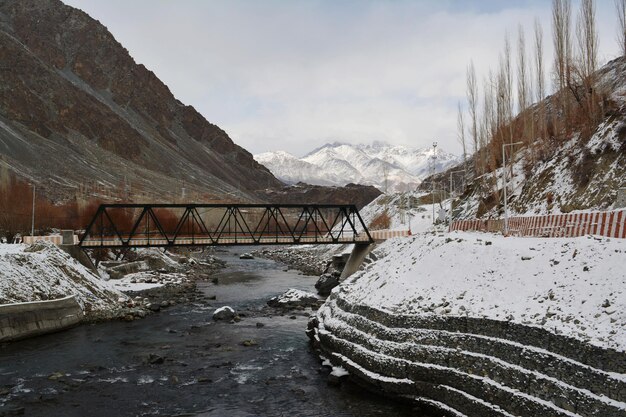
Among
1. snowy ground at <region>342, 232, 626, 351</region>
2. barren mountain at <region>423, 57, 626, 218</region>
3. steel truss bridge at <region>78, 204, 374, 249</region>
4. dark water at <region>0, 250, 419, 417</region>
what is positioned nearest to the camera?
snowy ground at <region>342, 232, 626, 351</region>

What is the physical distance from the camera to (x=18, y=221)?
73.4m

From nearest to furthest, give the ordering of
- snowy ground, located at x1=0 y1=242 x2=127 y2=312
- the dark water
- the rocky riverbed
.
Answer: the dark water
snowy ground, located at x1=0 y1=242 x2=127 y2=312
the rocky riverbed

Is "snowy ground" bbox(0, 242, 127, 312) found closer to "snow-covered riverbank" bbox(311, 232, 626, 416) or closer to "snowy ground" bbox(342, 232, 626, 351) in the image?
"snow-covered riverbank" bbox(311, 232, 626, 416)

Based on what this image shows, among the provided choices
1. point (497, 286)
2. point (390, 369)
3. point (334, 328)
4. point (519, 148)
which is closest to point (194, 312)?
point (334, 328)

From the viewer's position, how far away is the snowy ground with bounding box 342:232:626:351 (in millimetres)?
18188

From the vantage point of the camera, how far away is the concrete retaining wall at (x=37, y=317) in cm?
3156

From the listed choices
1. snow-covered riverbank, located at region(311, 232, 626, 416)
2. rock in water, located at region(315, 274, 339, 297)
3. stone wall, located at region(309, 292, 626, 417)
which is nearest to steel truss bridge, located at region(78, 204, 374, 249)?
rock in water, located at region(315, 274, 339, 297)

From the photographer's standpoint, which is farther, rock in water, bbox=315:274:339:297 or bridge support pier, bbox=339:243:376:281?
bridge support pier, bbox=339:243:376:281

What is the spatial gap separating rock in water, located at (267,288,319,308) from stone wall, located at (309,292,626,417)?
17637 mm

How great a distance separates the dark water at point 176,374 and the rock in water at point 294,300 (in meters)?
5.92

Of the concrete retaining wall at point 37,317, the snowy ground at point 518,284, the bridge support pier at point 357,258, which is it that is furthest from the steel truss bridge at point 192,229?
the snowy ground at point 518,284

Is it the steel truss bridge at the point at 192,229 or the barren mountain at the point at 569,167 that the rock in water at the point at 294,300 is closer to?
the steel truss bridge at the point at 192,229

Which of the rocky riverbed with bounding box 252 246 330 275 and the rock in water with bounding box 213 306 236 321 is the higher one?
the rocky riverbed with bounding box 252 246 330 275

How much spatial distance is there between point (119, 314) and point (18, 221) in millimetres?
43963
